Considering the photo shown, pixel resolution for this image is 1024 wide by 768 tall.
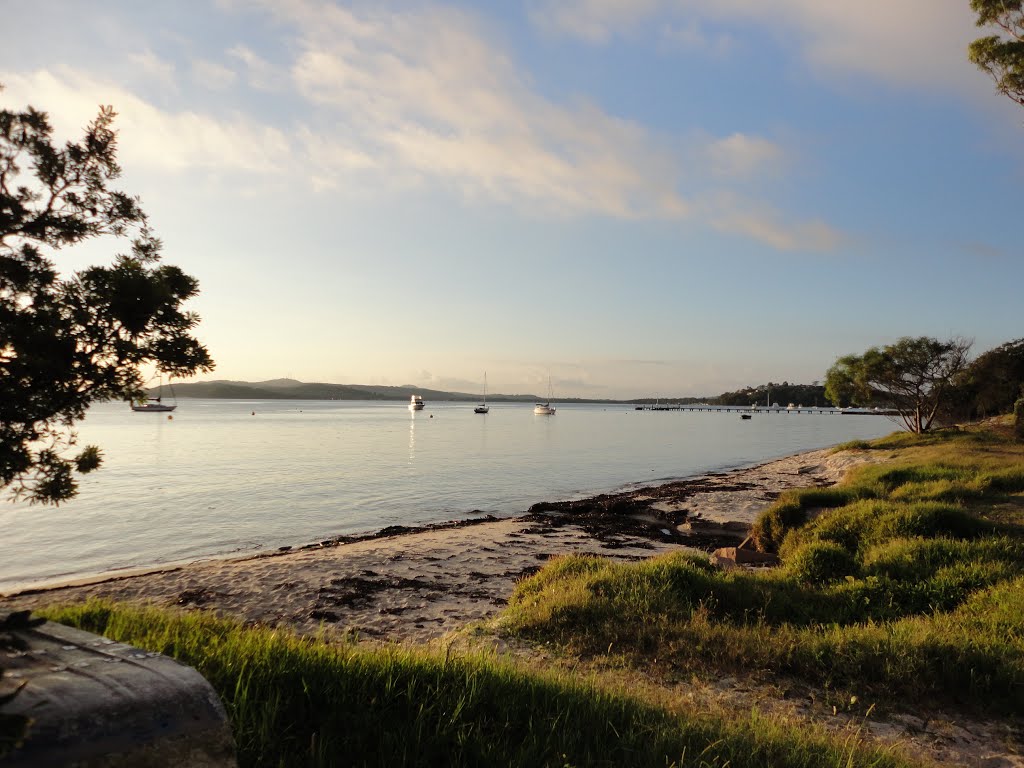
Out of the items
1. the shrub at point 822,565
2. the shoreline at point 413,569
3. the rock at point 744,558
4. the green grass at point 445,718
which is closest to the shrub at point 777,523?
the rock at point 744,558

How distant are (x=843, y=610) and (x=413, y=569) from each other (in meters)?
10.9

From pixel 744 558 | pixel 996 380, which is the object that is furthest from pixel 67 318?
pixel 996 380

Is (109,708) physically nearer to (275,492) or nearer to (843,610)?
(843,610)

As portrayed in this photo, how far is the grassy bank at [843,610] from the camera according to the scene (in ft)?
22.9

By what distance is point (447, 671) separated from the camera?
17.0 ft

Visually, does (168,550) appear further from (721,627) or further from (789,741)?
(789,741)

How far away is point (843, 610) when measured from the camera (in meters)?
9.45

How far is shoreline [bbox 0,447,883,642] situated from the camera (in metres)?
12.5

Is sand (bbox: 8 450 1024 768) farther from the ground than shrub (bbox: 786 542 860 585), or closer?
closer

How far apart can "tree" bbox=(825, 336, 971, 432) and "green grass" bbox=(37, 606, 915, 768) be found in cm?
5423

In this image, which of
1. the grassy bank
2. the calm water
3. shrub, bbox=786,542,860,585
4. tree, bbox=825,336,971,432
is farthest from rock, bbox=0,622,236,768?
tree, bbox=825,336,971,432

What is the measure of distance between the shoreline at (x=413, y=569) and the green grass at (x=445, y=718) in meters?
2.72

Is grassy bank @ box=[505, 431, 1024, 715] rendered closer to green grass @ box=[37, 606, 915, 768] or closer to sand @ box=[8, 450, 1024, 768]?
sand @ box=[8, 450, 1024, 768]

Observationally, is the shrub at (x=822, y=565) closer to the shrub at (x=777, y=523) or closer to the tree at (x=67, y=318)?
the shrub at (x=777, y=523)
